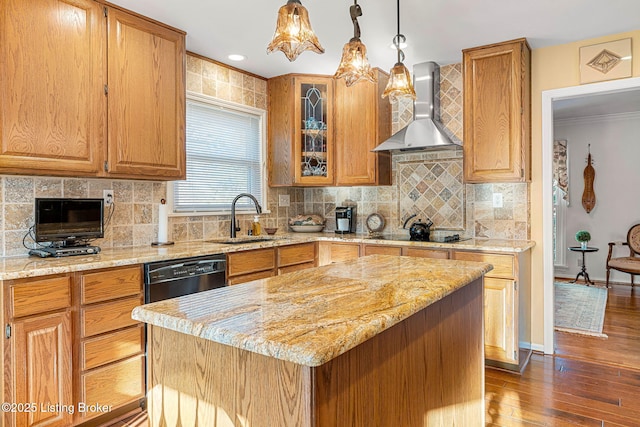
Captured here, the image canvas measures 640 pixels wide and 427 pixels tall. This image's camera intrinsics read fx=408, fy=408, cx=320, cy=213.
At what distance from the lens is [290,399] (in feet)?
3.09

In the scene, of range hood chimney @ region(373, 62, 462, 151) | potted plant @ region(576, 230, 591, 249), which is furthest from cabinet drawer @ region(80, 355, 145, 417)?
potted plant @ region(576, 230, 591, 249)

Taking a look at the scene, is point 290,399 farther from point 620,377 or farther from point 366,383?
point 620,377

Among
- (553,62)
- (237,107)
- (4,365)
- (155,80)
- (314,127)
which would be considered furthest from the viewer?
(314,127)

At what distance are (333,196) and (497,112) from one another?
1873mm

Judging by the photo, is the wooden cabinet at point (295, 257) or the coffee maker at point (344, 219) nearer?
the wooden cabinet at point (295, 257)

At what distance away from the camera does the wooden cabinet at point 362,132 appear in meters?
3.88


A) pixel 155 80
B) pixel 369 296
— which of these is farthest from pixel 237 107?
pixel 369 296

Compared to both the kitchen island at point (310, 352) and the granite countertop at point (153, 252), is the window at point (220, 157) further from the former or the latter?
the kitchen island at point (310, 352)

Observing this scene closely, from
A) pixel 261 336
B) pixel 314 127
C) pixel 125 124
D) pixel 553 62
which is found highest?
pixel 553 62

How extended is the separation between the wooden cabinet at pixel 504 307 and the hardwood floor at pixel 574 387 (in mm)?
125

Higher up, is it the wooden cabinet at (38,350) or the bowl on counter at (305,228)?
the bowl on counter at (305,228)

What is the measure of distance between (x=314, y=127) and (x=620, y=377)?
10.4 ft

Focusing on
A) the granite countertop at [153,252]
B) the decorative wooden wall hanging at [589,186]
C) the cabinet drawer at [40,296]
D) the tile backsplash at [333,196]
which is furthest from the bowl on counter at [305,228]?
the decorative wooden wall hanging at [589,186]

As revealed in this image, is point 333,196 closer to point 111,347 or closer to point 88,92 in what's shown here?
point 88,92
